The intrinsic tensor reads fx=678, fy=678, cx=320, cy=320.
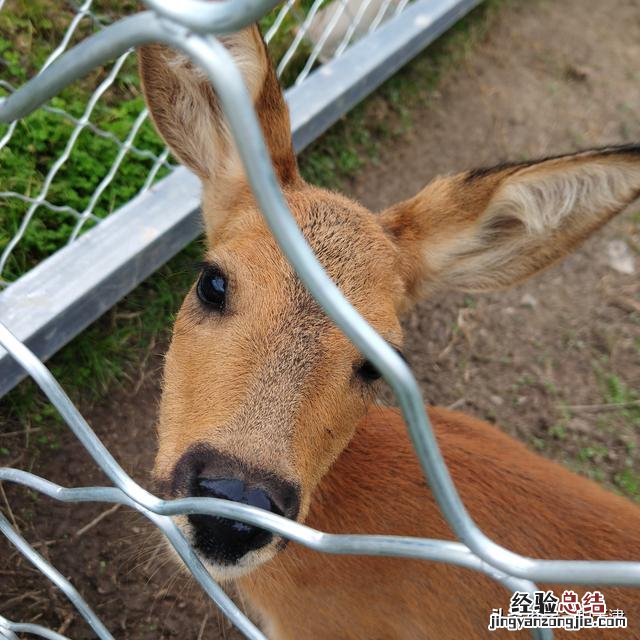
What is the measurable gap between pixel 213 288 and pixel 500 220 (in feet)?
3.59

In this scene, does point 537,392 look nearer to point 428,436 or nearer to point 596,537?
point 596,537

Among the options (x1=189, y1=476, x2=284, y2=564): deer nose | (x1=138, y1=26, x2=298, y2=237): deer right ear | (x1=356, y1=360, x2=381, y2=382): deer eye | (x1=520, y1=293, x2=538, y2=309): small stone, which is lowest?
(x1=520, y1=293, x2=538, y2=309): small stone

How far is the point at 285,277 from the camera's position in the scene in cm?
191

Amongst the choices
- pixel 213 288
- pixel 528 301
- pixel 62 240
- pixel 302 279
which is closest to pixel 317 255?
pixel 213 288

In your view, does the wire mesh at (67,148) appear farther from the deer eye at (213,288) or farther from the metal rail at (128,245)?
the deer eye at (213,288)

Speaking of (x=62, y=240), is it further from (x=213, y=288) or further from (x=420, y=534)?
(x=420, y=534)

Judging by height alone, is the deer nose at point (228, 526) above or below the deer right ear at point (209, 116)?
below

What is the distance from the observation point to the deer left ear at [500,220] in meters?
2.03

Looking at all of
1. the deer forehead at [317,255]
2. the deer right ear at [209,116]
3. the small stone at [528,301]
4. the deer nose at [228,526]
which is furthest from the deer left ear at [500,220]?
the small stone at [528,301]

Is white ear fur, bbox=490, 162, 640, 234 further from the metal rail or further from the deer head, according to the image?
the metal rail

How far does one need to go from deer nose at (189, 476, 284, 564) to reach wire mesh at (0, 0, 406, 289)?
1901mm

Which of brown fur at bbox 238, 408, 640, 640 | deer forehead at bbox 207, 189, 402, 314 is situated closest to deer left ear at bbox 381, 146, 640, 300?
deer forehead at bbox 207, 189, 402, 314

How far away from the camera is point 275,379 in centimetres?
173

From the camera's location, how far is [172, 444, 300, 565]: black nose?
59.8 inches
